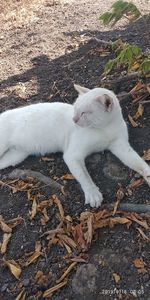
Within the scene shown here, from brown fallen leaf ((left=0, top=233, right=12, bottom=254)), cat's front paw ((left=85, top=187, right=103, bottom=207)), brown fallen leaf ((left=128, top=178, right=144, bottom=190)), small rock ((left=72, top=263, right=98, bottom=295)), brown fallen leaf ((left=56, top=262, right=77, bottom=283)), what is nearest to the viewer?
small rock ((left=72, top=263, right=98, bottom=295))

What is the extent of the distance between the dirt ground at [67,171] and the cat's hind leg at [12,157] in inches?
2.4

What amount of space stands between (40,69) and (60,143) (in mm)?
1875

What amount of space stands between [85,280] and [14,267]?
57 centimetres

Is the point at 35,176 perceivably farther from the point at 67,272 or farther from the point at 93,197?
the point at 67,272

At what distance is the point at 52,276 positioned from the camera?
3123 millimetres

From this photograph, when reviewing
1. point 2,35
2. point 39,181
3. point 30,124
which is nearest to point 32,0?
point 2,35

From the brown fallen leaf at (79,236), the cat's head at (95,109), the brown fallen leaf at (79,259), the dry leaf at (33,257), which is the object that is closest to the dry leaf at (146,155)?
the cat's head at (95,109)

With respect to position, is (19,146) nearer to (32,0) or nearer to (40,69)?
(40,69)

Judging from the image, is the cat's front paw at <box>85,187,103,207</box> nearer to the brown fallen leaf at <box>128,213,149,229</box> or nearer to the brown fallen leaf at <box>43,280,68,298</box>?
the brown fallen leaf at <box>128,213,149,229</box>

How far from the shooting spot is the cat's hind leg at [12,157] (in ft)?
13.9

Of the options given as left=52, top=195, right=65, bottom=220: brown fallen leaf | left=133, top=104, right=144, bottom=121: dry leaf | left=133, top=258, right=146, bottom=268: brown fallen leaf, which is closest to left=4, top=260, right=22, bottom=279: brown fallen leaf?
left=52, top=195, right=65, bottom=220: brown fallen leaf

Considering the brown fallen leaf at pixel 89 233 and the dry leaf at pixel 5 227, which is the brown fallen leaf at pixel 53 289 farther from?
the dry leaf at pixel 5 227

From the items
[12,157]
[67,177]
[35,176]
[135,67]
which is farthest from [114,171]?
[135,67]

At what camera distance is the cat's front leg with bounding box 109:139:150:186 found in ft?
12.0
